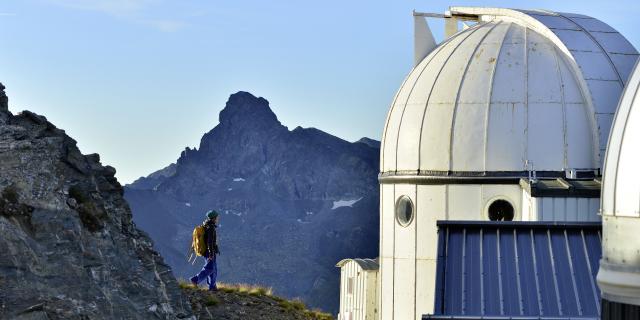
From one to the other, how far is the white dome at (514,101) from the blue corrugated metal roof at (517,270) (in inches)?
330

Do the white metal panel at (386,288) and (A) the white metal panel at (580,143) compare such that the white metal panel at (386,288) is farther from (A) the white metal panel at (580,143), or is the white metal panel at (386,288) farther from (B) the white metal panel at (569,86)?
(B) the white metal panel at (569,86)

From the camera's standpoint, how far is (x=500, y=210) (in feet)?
90.6

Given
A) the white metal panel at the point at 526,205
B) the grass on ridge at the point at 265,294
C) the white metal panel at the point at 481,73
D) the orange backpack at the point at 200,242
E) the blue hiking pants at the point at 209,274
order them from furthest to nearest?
the white metal panel at the point at 481,73 < the grass on ridge at the point at 265,294 < the white metal panel at the point at 526,205 < the blue hiking pants at the point at 209,274 < the orange backpack at the point at 200,242

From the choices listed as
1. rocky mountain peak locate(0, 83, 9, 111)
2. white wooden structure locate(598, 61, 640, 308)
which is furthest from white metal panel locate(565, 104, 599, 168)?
white wooden structure locate(598, 61, 640, 308)

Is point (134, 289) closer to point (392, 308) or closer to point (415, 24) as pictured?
point (392, 308)

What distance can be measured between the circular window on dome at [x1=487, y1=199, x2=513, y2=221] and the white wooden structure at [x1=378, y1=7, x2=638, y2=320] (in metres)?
0.02

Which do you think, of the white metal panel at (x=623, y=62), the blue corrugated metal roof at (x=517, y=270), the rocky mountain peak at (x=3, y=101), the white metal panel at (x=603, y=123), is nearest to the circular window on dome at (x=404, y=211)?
the white metal panel at (x=603, y=123)

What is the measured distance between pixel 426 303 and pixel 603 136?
15.7 ft

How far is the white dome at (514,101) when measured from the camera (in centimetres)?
2750

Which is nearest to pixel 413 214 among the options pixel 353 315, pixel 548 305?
pixel 353 315

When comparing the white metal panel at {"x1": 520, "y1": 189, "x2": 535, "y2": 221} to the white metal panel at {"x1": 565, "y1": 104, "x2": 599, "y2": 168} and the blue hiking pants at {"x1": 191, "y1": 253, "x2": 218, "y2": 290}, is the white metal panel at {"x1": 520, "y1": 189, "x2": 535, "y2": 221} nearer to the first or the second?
the white metal panel at {"x1": 565, "y1": 104, "x2": 599, "y2": 168}

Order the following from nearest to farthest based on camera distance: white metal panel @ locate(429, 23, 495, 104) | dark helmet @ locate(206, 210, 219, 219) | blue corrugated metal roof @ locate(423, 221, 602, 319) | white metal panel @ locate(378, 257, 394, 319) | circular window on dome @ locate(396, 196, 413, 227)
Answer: blue corrugated metal roof @ locate(423, 221, 602, 319) → dark helmet @ locate(206, 210, 219, 219) → white metal panel @ locate(429, 23, 495, 104) → circular window on dome @ locate(396, 196, 413, 227) → white metal panel @ locate(378, 257, 394, 319)

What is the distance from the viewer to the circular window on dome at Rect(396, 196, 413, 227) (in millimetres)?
29172

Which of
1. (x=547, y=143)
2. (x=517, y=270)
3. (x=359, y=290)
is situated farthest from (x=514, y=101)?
(x=517, y=270)
